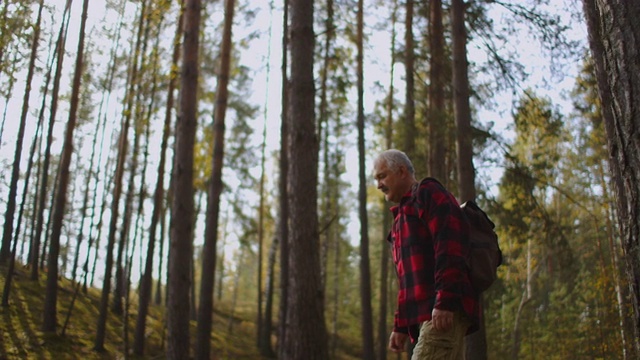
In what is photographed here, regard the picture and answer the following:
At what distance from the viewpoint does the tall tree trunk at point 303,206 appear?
6.10 metres

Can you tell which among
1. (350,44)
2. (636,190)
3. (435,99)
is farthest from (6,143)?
(636,190)

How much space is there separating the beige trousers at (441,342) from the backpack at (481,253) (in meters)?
0.22

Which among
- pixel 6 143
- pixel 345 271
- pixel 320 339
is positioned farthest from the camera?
pixel 345 271

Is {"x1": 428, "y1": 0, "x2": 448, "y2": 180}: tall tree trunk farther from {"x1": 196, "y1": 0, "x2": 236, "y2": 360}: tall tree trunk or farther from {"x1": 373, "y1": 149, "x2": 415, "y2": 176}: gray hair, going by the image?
{"x1": 373, "y1": 149, "x2": 415, "y2": 176}: gray hair

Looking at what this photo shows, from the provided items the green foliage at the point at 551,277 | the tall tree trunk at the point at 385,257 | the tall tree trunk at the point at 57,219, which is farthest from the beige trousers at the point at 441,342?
the tall tree trunk at the point at 385,257

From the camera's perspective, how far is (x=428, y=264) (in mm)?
3172

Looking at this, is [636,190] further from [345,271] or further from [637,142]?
[345,271]

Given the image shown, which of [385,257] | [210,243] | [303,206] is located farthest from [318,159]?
[385,257]

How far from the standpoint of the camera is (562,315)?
13.0m

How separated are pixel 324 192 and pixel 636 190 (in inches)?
833

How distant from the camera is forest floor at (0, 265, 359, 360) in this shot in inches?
400

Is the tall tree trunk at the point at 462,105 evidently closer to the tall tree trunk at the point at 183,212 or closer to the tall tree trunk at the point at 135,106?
the tall tree trunk at the point at 183,212

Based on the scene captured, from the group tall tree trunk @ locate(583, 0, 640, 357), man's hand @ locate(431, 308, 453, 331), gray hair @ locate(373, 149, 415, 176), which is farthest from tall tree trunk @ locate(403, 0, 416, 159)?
man's hand @ locate(431, 308, 453, 331)

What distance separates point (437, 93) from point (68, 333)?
918 centimetres
